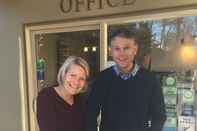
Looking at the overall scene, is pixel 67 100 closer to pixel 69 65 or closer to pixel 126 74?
pixel 69 65

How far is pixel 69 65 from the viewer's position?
10.9ft

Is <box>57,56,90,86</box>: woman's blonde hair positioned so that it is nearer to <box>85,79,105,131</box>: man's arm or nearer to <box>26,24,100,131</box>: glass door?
<box>26,24,100,131</box>: glass door

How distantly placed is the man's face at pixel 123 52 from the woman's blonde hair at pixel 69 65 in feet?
1.20

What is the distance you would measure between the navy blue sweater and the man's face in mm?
115

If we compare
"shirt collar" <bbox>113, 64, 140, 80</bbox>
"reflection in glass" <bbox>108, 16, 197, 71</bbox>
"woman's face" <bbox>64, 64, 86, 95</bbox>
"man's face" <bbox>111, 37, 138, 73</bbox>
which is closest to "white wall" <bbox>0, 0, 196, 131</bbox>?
"woman's face" <bbox>64, 64, 86, 95</bbox>

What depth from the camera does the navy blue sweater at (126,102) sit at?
114 inches

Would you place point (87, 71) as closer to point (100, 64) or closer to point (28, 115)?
point (100, 64)

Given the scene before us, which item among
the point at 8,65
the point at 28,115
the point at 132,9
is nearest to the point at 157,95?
the point at 132,9

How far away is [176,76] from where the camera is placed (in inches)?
109

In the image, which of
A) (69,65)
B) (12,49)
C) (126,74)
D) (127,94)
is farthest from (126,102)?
(12,49)

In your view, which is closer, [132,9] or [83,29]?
[132,9]

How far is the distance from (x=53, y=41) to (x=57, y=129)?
0.99 metres

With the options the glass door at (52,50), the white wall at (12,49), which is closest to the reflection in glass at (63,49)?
the glass door at (52,50)

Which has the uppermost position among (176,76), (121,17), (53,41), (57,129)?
(121,17)
